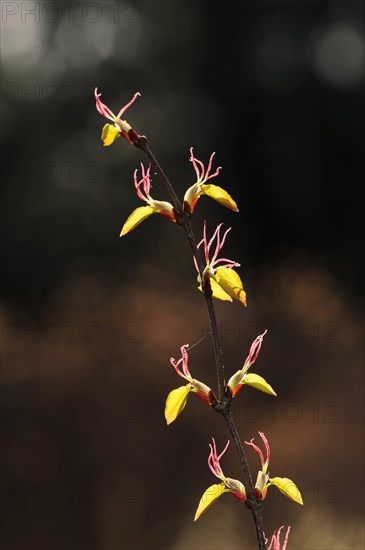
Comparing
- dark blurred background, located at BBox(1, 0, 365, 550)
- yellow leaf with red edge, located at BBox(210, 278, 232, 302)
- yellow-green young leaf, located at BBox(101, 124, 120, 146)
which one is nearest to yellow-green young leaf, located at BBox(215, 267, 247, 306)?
yellow leaf with red edge, located at BBox(210, 278, 232, 302)

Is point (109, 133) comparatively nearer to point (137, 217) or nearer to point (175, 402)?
point (137, 217)

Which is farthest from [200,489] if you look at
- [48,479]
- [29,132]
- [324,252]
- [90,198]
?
[29,132]

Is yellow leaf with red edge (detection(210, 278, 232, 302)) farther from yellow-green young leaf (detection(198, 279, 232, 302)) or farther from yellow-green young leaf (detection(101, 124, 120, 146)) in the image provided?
yellow-green young leaf (detection(101, 124, 120, 146))

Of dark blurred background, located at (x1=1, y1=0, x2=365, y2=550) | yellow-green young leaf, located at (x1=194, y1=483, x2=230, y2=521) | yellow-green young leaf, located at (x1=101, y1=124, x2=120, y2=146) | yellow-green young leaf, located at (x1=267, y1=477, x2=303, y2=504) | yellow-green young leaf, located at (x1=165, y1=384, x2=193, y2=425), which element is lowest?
dark blurred background, located at (x1=1, y1=0, x2=365, y2=550)

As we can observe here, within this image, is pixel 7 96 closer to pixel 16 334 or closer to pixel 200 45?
pixel 200 45

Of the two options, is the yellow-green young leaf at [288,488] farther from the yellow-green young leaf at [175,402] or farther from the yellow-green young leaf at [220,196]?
the yellow-green young leaf at [220,196]

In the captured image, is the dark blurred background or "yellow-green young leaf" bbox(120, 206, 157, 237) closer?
"yellow-green young leaf" bbox(120, 206, 157, 237)

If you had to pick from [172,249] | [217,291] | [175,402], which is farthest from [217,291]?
[172,249]

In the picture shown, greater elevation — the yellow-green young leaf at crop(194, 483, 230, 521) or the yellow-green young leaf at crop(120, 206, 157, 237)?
the yellow-green young leaf at crop(120, 206, 157, 237)
